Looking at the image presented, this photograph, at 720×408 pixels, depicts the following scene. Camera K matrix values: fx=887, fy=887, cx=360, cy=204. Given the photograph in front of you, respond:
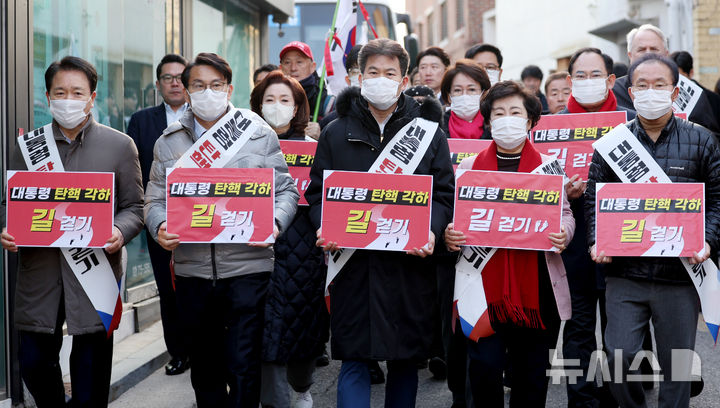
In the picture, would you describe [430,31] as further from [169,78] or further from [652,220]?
[652,220]

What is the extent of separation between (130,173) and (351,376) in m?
1.64

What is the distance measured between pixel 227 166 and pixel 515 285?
5.37 ft

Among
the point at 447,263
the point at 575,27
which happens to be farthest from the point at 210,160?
the point at 575,27

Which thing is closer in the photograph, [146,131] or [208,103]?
[208,103]

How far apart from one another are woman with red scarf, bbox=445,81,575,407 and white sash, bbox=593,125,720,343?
1.08ft

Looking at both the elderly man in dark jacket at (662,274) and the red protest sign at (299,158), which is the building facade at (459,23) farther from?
the elderly man in dark jacket at (662,274)

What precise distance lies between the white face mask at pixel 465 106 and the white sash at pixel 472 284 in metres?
1.42

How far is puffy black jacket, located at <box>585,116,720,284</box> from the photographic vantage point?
4484mm

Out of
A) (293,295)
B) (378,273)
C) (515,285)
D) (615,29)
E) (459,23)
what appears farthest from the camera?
(459,23)

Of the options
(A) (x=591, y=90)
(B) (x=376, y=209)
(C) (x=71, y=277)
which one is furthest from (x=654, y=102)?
(C) (x=71, y=277)

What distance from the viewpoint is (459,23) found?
36.8 m

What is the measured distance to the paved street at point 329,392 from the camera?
5.98m

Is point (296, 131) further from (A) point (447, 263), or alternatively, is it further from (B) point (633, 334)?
(B) point (633, 334)

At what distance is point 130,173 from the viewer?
4.86 meters
